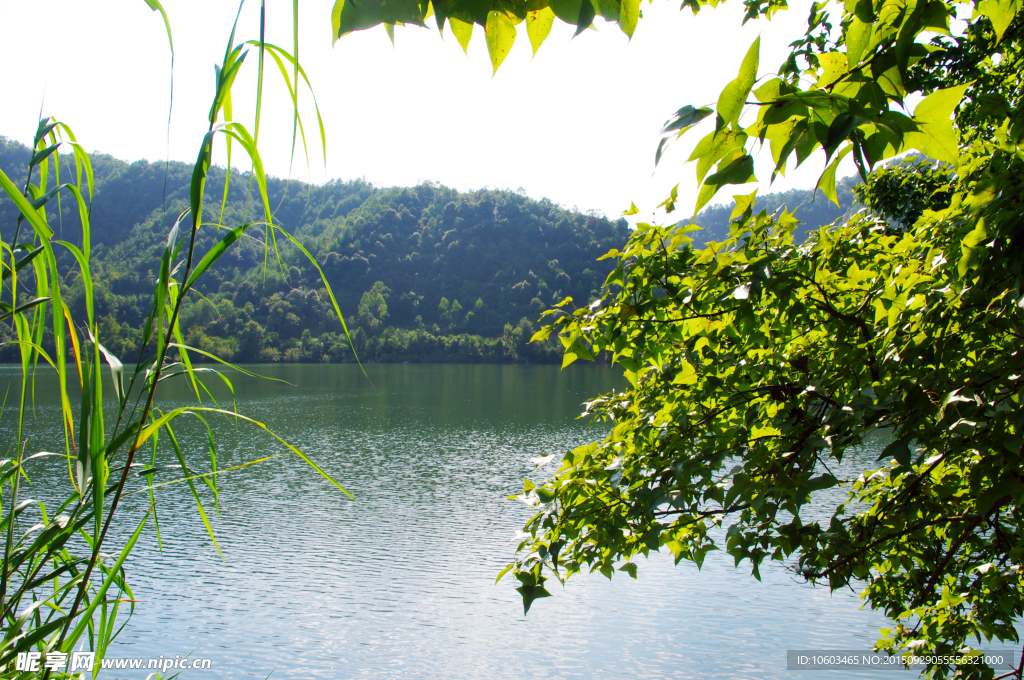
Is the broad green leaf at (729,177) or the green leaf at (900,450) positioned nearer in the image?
the broad green leaf at (729,177)

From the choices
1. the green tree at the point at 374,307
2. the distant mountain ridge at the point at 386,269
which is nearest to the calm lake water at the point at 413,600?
the distant mountain ridge at the point at 386,269

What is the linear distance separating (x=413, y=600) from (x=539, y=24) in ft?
32.7

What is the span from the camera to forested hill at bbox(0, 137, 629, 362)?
63.2 metres

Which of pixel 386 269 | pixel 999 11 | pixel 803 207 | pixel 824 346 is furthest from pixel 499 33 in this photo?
pixel 386 269

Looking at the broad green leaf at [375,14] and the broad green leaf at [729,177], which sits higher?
the broad green leaf at [375,14]

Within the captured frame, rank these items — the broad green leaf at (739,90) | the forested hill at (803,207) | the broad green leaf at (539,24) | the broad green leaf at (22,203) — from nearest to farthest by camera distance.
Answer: the broad green leaf at (739,90)
the broad green leaf at (539,24)
the broad green leaf at (22,203)
the forested hill at (803,207)

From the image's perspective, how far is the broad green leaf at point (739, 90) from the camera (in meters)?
0.55

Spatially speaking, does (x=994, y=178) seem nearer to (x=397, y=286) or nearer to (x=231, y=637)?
(x=231, y=637)

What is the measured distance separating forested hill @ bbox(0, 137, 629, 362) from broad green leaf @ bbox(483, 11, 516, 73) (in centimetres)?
5506

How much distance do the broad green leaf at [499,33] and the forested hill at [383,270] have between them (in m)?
55.1

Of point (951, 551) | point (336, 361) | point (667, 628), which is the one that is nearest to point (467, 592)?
point (667, 628)

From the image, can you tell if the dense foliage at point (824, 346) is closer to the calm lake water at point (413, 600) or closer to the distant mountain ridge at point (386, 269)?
the calm lake water at point (413, 600)

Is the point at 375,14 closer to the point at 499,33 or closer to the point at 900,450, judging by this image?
the point at 499,33

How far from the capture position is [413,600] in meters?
9.48
